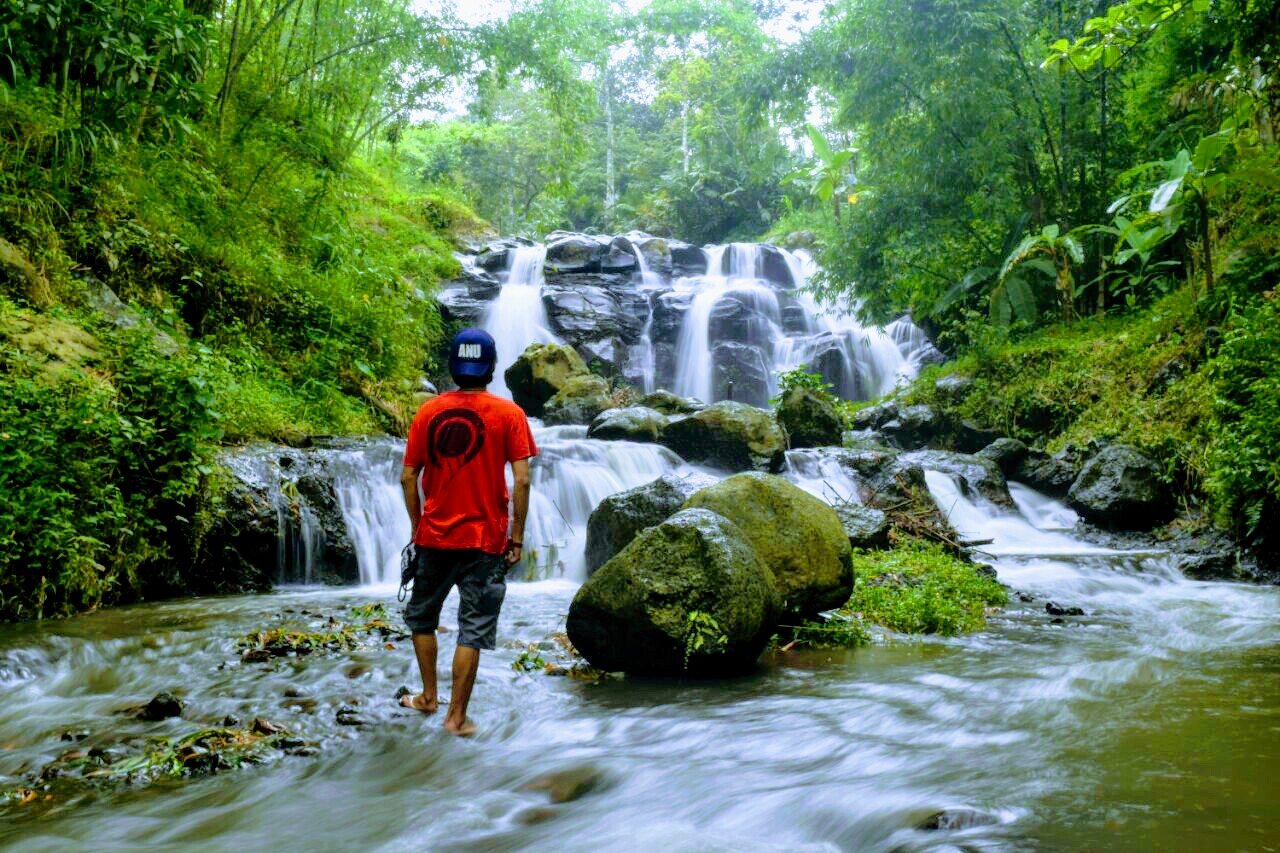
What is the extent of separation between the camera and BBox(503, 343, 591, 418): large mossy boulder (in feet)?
52.1

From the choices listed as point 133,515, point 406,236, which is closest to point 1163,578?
point 133,515

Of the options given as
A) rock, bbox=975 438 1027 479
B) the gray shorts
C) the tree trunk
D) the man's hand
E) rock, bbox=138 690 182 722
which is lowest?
rock, bbox=138 690 182 722

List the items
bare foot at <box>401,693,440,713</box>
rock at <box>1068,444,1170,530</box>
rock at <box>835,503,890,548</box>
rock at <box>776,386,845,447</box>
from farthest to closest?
1. rock at <box>776,386,845,447</box>
2. rock at <box>1068,444,1170,530</box>
3. rock at <box>835,503,890,548</box>
4. bare foot at <box>401,693,440,713</box>

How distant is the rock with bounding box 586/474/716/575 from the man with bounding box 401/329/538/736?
296 centimetres

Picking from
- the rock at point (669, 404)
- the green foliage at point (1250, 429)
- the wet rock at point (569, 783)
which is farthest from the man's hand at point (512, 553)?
the rock at point (669, 404)

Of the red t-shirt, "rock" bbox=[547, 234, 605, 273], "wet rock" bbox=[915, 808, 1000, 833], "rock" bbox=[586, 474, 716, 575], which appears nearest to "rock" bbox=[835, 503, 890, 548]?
"rock" bbox=[586, 474, 716, 575]

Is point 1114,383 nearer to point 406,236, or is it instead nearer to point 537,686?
point 537,686

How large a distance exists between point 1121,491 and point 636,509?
20.9ft

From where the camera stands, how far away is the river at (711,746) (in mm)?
2814

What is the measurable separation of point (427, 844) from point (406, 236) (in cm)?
1860

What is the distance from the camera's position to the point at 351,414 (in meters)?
11.0

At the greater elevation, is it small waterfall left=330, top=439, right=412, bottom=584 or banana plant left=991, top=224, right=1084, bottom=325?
banana plant left=991, top=224, right=1084, bottom=325

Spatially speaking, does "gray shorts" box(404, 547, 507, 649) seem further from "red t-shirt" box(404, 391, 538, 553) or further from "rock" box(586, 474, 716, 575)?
"rock" box(586, 474, 716, 575)

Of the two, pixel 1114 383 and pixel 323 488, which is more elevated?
pixel 1114 383
